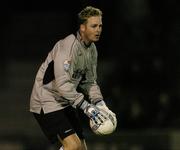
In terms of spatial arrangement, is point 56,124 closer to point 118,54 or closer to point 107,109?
point 107,109

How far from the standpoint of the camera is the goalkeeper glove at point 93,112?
6.16 meters

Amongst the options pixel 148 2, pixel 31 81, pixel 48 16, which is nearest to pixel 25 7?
pixel 48 16

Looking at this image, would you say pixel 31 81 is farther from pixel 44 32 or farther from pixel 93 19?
pixel 93 19

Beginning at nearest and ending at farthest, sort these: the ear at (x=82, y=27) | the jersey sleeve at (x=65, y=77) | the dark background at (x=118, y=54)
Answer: the jersey sleeve at (x=65, y=77) → the ear at (x=82, y=27) → the dark background at (x=118, y=54)

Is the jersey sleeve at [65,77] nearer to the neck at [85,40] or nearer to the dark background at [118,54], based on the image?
the neck at [85,40]

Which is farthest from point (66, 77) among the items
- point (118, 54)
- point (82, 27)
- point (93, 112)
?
point (118, 54)

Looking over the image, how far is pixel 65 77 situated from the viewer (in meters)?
6.11

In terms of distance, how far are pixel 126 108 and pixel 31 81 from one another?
2.08 metres

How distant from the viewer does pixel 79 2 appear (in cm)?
1275

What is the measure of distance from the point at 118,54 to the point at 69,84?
5.68 metres

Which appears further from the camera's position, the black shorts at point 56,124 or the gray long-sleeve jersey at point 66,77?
the black shorts at point 56,124

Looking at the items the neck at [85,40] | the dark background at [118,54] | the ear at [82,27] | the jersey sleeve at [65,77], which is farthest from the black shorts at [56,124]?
the dark background at [118,54]

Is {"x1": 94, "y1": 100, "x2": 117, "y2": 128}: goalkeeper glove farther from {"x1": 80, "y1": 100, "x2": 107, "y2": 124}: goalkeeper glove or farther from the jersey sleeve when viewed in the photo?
the jersey sleeve

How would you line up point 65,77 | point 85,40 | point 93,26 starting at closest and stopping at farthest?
1. point 65,77
2. point 93,26
3. point 85,40
